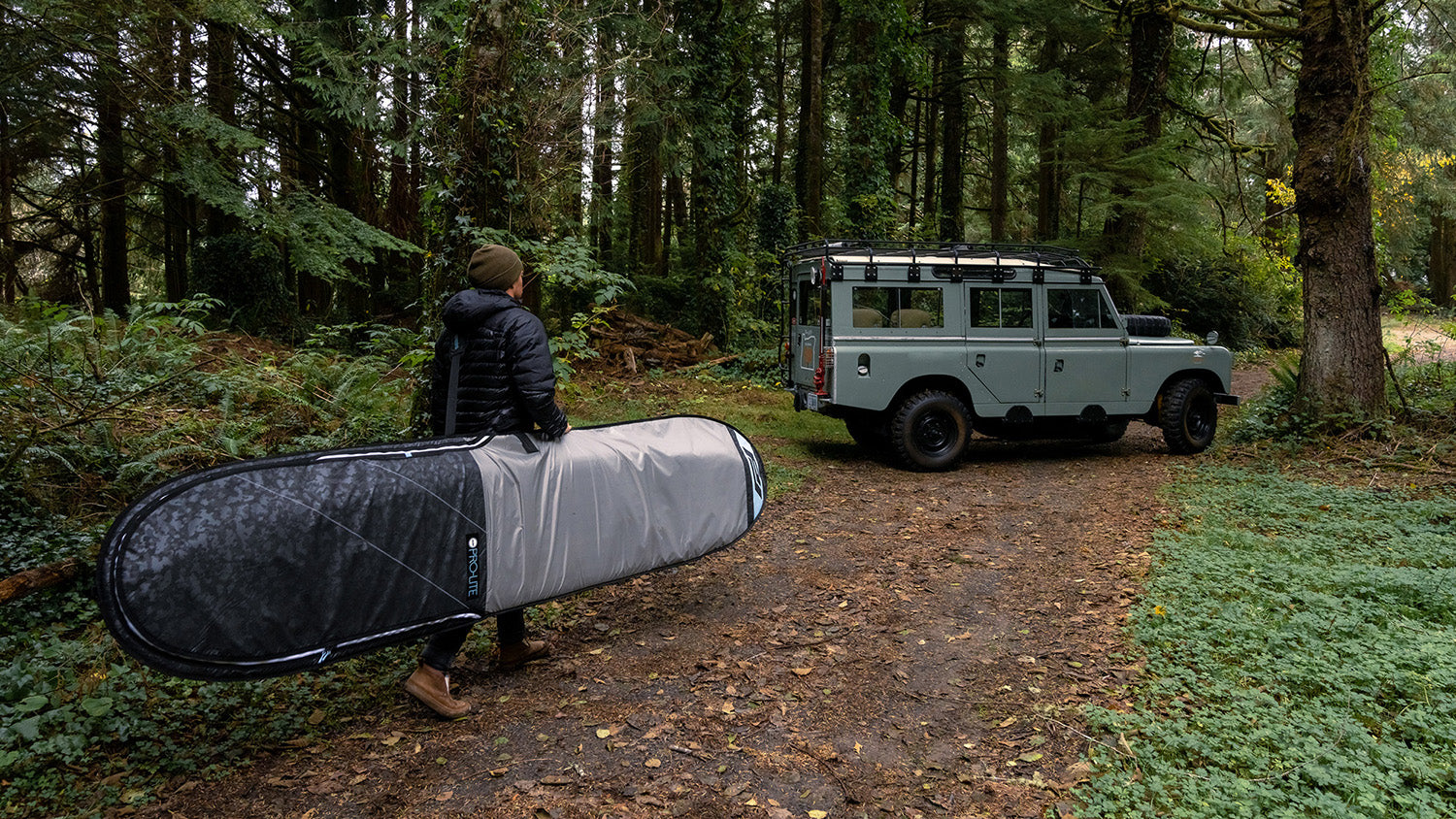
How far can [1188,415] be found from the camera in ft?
34.4

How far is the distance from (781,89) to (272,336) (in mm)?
16860

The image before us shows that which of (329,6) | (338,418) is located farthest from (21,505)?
(329,6)

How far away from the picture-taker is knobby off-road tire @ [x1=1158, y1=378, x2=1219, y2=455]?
10266 mm

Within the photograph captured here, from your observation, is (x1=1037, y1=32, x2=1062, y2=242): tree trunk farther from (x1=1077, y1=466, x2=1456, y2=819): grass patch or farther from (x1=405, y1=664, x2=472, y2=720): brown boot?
(x1=405, y1=664, x2=472, y2=720): brown boot

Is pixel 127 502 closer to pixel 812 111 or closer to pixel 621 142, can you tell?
pixel 621 142

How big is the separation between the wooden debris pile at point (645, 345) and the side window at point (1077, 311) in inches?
288

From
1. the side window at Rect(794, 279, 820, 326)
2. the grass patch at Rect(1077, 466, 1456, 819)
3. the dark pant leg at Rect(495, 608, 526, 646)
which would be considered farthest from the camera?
the side window at Rect(794, 279, 820, 326)

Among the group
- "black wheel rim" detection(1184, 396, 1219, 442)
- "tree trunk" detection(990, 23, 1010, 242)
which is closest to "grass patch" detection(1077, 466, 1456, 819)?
"black wheel rim" detection(1184, 396, 1219, 442)

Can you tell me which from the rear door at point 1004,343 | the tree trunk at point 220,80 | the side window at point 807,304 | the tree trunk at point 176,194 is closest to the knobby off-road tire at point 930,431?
the rear door at point 1004,343

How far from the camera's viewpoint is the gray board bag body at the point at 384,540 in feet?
9.84

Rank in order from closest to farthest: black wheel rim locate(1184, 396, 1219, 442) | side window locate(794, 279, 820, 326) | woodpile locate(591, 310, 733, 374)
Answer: side window locate(794, 279, 820, 326), black wheel rim locate(1184, 396, 1219, 442), woodpile locate(591, 310, 733, 374)

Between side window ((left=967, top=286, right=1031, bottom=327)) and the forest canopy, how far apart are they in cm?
327

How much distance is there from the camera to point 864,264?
9.04m

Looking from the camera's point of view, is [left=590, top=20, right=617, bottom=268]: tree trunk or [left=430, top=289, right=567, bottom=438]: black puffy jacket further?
[left=590, top=20, right=617, bottom=268]: tree trunk
